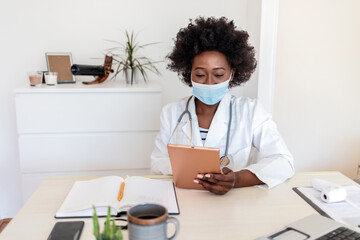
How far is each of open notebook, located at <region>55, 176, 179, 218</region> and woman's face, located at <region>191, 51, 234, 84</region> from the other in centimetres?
59

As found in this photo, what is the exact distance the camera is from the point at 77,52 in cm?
279

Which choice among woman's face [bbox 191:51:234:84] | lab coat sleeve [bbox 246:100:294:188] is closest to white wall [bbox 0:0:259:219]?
woman's face [bbox 191:51:234:84]

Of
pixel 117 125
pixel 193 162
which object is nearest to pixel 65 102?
pixel 117 125

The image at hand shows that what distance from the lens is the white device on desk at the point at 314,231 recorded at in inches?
37.9

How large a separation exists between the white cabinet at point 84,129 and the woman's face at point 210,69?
766 millimetres

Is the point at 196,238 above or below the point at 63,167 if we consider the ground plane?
above

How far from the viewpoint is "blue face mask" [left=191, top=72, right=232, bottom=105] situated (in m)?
1.71

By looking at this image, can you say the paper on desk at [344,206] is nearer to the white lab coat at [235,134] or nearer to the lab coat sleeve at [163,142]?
the white lab coat at [235,134]

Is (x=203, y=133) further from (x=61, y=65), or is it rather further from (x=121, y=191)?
(x=61, y=65)

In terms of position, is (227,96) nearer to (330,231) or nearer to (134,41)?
(330,231)

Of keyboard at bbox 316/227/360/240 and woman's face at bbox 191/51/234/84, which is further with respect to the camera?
woman's face at bbox 191/51/234/84

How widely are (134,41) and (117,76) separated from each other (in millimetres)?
324

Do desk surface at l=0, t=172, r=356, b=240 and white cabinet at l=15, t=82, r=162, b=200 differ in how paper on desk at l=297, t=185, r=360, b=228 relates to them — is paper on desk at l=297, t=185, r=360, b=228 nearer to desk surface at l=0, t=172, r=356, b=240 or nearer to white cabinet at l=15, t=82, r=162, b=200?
desk surface at l=0, t=172, r=356, b=240

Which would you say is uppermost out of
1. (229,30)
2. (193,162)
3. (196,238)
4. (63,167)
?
(229,30)
